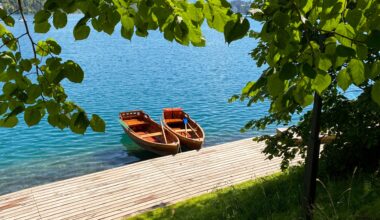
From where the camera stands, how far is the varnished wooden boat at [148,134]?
16.5 meters

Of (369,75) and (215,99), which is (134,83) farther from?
(369,75)

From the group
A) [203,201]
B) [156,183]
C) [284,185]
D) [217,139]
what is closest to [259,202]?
[284,185]

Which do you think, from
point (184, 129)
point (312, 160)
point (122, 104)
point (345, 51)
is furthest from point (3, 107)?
point (122, 104)

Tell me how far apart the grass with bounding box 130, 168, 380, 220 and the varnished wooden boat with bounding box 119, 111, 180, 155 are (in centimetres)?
691

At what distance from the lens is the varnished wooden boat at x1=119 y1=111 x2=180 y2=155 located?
651 inches

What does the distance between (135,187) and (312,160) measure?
7.69 metres

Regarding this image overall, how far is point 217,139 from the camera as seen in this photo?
21312mm

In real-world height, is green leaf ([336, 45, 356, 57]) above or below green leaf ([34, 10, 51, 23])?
below

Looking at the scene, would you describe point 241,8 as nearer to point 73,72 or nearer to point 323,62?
point 323,62

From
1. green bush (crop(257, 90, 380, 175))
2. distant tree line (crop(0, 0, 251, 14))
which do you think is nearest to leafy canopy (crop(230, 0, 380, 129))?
distant tree line (crop(0, 0, 251, 14))

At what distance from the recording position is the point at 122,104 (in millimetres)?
28625

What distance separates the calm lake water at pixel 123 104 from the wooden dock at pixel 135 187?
4.94 m

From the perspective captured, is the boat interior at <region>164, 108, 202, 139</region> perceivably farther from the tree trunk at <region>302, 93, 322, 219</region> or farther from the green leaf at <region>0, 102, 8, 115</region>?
the green leaf at <region>0, 102, 8, 115</region>

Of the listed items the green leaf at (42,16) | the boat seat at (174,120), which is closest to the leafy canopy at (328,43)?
the green leaf at (42,16)
